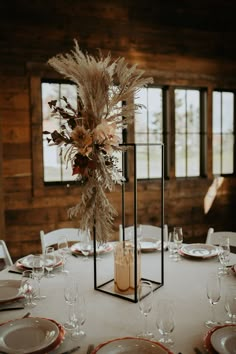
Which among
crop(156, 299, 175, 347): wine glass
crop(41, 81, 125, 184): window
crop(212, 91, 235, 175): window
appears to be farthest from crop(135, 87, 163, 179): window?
crop(156, 299, 175, 347): wine glass

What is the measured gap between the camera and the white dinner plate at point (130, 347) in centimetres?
130

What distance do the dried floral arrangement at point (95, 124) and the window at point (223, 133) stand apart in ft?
11.4

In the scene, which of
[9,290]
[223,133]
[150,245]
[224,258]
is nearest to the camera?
[9,290]

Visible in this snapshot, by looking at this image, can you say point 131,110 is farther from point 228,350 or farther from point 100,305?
point 228,350

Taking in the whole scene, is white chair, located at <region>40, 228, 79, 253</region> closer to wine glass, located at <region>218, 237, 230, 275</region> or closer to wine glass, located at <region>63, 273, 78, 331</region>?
wine glass, located at <region>218, 237, 230, 275</region>

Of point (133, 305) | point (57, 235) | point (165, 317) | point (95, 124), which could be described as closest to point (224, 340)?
point (165, 317)

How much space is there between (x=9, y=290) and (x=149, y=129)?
3238 millimetres

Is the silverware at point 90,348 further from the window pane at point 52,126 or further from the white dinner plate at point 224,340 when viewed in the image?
the window pane at point 52,126

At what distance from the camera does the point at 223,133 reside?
5074mm

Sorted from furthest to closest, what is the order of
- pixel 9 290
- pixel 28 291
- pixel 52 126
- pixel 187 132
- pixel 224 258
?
pixel 187 132 < pixel 52 126 < pixel 224 258 < pixel 9 290 < pixel 28 291

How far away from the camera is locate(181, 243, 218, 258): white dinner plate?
2.32 meters

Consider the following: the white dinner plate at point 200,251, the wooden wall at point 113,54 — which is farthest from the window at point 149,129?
the white dinner plate at point 200,251

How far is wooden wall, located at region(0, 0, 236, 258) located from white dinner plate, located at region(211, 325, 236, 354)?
9.98 ft

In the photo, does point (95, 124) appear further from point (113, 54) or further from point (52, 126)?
point (113, 54)
